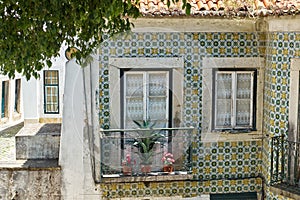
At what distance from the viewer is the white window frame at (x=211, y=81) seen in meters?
9.56

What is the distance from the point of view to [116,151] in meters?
9.70

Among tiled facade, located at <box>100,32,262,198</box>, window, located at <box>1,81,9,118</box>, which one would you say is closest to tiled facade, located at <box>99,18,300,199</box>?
tiled facade, located at <box>100,32,262,198</box>

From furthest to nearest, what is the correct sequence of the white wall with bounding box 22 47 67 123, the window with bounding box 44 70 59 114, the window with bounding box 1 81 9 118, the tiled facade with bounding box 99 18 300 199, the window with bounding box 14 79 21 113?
1. the window with bounding box 14 79 21 113
2. the window with bounding box 1 81 9 118
3. the window with bounding box 44 70 59 114
4. the white wall with bounding box 22 47 67 123
5. the tiled facade with bounding box 99 18 300 199

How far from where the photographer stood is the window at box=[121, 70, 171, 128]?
957cm

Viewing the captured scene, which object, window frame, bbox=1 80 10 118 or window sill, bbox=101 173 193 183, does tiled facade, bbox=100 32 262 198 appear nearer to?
window sill, bbox=101 173 193 183

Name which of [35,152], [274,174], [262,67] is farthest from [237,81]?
[35,152]

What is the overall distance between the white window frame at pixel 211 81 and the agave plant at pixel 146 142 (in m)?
0.94

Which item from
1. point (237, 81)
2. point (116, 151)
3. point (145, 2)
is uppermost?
point (145, 2)

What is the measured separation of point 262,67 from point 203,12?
1878mm

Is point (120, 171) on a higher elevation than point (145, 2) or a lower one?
lower

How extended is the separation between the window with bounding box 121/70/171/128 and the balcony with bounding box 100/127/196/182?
0.88 feet

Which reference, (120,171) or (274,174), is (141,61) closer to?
(120,171)

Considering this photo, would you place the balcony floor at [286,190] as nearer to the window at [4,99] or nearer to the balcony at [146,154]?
the balcony at [146,154]

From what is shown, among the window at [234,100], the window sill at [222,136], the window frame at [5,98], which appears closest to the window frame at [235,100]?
the window at [234,100]
